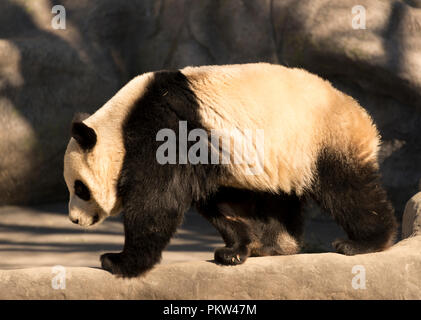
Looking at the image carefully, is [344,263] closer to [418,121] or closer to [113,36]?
[418,121]

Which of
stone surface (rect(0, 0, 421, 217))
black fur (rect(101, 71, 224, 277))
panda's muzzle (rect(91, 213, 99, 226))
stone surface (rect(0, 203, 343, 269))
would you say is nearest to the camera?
black fur (rect(101, 71, 224, 277))

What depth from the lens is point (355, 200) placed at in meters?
4.00

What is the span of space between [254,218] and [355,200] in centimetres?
70

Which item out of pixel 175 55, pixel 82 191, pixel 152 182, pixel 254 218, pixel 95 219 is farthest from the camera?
pixel 175 55

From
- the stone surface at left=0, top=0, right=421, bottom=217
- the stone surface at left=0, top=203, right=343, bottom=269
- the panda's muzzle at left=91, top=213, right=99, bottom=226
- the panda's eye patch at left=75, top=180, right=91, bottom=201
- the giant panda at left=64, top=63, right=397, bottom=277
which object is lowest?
the stone surface at left=0, top=203, right=343, bottom=269

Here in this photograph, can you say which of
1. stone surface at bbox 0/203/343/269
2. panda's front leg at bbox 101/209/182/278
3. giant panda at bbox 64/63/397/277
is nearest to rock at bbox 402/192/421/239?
giant panda at bbox 64/63/397/277

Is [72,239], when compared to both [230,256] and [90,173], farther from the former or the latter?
[230,256]

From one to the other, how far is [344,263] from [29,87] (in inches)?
221

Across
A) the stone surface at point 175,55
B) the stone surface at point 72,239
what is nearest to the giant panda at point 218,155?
the stone surface at point 72,239

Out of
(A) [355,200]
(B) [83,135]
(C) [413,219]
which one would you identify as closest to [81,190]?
(B) [83,135]

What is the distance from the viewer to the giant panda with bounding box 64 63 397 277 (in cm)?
388

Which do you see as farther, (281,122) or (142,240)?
(281,122)

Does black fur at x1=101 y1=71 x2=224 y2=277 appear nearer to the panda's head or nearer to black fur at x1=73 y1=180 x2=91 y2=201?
the panda's head

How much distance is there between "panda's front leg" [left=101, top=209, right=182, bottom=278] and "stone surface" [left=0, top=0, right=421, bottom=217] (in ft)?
14.1
